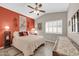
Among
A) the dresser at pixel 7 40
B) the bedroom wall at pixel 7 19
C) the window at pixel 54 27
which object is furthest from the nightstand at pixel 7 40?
the window at pixel 54 27

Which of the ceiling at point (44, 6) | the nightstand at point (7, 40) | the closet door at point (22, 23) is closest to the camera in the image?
the ceiling at point (44, 6)

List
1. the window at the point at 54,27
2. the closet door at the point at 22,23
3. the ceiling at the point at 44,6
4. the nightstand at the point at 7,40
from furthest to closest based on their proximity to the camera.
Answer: the closet door at the point at 22,23
the window at the point at 54,27
the nightstand at the point at 7,40
the ceiling at the point at 44,6

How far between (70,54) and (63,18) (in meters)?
3.59

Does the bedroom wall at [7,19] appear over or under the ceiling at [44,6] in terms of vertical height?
under

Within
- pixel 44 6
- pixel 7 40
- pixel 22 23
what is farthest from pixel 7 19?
pixel 44 6

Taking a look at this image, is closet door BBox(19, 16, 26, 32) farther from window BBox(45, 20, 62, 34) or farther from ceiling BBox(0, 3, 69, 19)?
window BBox(45, 20, 62, 34)

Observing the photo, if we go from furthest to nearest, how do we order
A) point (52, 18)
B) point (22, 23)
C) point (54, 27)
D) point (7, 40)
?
point (22, 23) → point (52, 18) → point (54, 27) → point (7, 40)

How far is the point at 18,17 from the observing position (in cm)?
471

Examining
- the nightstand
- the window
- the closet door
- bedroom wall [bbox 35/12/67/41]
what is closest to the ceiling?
bedroom wall [bbox 35/12/67/41]

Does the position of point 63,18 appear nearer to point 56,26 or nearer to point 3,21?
point 56,26

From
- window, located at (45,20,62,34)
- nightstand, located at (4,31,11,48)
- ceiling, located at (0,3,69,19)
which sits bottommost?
nightstand, located at (4,31,11,48)

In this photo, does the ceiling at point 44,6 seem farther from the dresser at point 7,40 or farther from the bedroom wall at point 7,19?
the dresser at point 7,40

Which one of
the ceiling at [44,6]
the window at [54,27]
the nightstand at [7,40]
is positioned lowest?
the nightstand at [7,40]

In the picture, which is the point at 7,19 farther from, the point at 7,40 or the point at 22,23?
the point at 22,23
